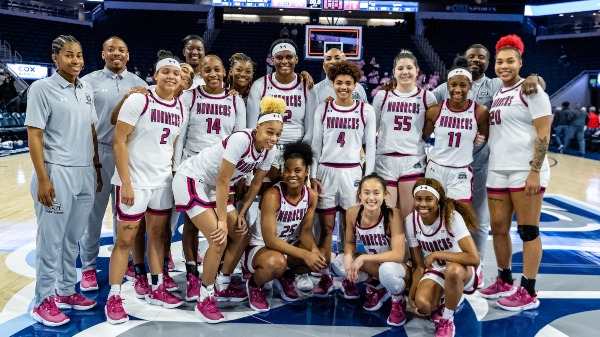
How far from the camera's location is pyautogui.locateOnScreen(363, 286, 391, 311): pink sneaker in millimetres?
3643

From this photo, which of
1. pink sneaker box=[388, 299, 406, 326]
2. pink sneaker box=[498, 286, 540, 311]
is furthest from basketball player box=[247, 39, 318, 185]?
pink sneaker box=[498, 286, 540, 311]

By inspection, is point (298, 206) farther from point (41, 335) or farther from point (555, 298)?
point (555, 298)

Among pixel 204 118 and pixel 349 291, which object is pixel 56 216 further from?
pixel 349 291

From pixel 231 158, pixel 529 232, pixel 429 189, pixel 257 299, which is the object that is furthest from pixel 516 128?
pixel 257 299

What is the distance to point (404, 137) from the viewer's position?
410cm

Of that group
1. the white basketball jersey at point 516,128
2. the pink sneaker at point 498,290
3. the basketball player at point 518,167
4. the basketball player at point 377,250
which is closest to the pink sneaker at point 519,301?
the basketball player at point 518,167

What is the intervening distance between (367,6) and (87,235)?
22.9m

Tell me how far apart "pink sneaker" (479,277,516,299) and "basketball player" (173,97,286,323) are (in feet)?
6.45

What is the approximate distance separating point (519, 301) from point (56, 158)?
11.1ft

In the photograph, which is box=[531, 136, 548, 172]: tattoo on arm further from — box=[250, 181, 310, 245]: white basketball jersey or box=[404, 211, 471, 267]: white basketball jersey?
box=[250, 181, 310, 245]: white basketball jersey

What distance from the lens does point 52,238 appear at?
3.19 meters

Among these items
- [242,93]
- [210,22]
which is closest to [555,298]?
[242,93]

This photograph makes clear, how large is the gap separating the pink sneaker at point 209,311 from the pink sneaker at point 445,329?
4.66 ft

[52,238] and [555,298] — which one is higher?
[52,238]
